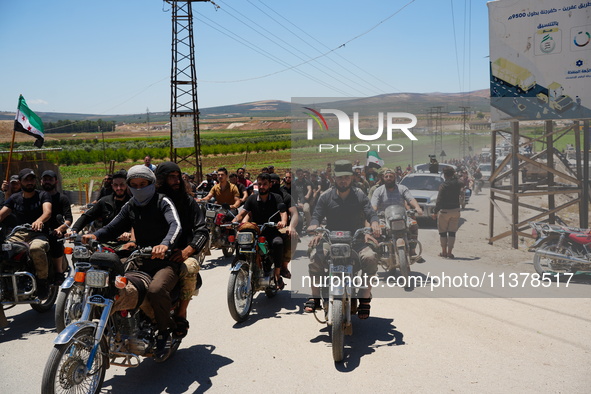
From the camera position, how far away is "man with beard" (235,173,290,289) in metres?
8.02

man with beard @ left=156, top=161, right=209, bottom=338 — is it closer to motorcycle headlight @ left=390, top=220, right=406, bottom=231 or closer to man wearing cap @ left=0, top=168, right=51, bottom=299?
man wearing cap @ left=0, top=168, right=51, bottom=299

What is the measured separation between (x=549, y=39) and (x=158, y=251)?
29.5 feet

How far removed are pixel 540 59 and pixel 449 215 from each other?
3.52 m

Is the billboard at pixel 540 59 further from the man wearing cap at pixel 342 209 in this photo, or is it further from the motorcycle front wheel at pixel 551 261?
the man wearing cap at pixel 342 209

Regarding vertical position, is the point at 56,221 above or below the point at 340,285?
above

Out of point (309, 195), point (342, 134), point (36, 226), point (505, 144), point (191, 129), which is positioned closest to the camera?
point (36, 226)

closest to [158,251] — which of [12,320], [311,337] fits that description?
[311,337]

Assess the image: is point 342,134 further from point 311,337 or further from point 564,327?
point 564,327

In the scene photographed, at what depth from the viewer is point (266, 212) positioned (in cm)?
828

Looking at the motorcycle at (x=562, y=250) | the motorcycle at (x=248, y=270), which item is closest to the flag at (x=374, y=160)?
the motorcycle at (x=248, y=270)

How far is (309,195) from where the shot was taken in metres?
9.95

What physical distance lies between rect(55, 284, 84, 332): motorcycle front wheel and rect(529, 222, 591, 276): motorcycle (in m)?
7.33

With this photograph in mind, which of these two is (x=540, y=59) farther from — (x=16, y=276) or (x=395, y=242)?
(x=16, y=276)

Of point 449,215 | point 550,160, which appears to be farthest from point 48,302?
point 550,160
